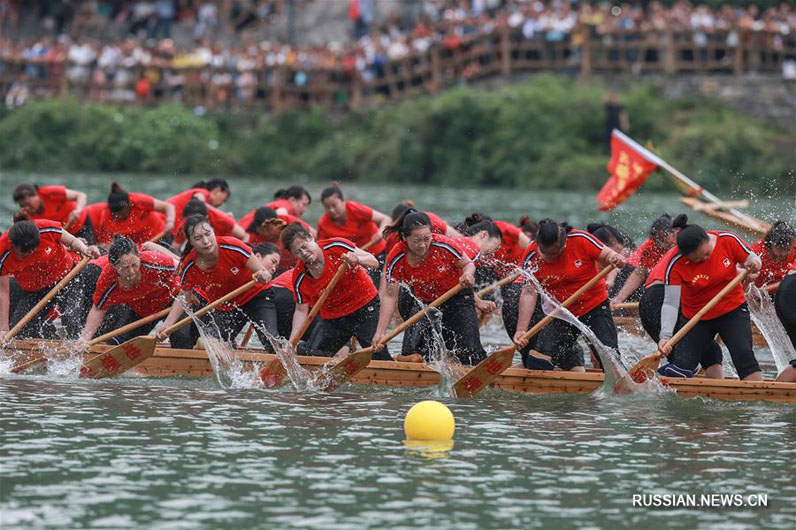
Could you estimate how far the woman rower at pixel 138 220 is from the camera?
15344 millimetres

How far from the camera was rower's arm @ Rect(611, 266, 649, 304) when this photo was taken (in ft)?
45.2

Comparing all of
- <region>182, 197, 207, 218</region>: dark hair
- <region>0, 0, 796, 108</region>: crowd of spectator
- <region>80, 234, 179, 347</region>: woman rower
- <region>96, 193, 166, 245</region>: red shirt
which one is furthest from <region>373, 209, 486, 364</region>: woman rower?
<region>0, 0, 796, 108</region>: crowd of spectator

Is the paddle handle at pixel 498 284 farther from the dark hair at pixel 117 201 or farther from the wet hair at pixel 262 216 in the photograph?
the dark hair at pixel 117 201

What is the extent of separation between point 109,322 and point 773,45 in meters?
24.3

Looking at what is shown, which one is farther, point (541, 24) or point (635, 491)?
point (541, 24)

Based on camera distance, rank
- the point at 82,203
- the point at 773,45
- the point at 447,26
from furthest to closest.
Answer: the point at 447,26, the point at 773,45, the point at 82,203


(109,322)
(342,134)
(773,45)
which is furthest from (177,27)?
(109,322)

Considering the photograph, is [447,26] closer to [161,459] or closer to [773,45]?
[773,45]

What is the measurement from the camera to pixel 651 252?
1366 centimetres

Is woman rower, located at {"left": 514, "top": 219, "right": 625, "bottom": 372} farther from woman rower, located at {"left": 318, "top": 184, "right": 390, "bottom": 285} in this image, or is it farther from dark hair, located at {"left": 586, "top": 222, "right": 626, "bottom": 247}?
woman rower, located at {"left": 318, "top": 184, "right": 390, "bottom": 285}

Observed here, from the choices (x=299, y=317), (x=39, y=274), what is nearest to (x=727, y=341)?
(x=299, y=317)

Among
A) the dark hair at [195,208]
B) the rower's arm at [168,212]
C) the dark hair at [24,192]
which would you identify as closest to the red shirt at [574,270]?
the dark hair at [195,208]

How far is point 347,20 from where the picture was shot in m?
43.4

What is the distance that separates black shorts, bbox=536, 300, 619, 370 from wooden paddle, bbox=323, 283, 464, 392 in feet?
2.86
